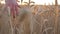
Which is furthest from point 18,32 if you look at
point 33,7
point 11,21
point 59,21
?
point 59,21

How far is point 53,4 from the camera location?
3.46 feet

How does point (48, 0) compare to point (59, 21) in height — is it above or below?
above

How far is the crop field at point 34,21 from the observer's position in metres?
1.06

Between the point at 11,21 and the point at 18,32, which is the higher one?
the point at 11,21

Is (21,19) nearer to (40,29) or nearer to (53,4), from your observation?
(40,29)

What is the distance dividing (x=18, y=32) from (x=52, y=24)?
Answer: 0.33 metres

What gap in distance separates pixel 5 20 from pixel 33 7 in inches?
11.7

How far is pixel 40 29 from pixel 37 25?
5cm

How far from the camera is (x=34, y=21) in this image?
3.59ft

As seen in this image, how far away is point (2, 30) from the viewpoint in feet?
3.72

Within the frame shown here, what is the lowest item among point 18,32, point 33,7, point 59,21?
point 18,32

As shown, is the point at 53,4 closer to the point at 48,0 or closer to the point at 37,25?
the point at 48,0

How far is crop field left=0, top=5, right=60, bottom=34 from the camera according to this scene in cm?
106

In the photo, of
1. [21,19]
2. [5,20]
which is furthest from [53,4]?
[5,20]
